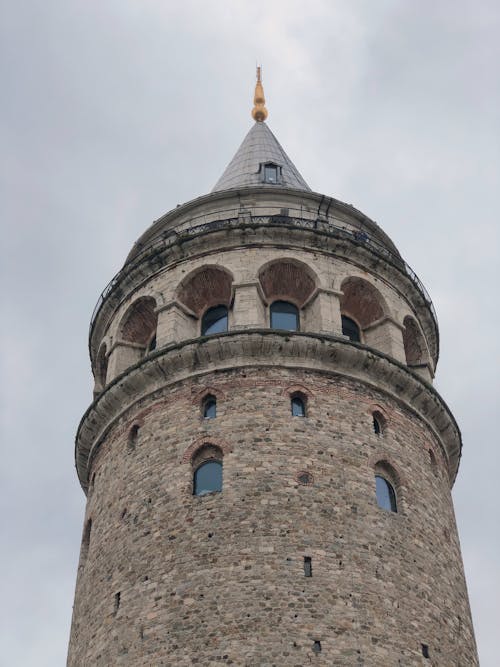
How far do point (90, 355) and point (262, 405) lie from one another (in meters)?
9.76

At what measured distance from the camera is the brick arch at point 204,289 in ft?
94.6

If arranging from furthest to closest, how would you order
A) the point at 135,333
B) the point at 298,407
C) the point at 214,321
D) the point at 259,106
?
the point at 259,106, the point at 135,333, the point at 214,321, the point at 298,407

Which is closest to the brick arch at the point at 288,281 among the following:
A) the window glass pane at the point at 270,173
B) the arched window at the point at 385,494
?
the window glass pane at the point at 270,173

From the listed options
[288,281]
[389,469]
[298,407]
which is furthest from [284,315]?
[389,469]

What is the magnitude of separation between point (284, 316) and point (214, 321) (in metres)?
2.09

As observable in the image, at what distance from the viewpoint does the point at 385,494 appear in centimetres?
2423

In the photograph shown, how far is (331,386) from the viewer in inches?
1001

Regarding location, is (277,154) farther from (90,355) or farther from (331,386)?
(331,386)

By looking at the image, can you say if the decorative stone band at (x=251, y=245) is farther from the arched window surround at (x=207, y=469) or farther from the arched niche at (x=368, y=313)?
the arched window surround at (x=207, y=469)

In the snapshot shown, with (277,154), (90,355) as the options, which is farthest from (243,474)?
(277,154)

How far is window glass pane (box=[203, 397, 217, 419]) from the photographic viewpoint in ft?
81.7

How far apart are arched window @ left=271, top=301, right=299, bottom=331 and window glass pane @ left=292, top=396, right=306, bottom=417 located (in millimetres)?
3241

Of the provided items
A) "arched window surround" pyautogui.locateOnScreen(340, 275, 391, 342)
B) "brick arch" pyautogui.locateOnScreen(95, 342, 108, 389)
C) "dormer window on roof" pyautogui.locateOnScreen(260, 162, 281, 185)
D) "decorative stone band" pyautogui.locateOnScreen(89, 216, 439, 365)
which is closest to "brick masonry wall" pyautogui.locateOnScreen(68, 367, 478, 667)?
"arched window surround" pyautogui.locateOnScreen(340, 275, 391, 342)

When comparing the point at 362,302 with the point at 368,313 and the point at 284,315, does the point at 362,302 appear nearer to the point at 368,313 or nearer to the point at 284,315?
the point at 368,313
